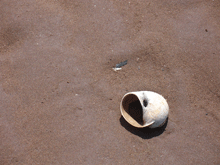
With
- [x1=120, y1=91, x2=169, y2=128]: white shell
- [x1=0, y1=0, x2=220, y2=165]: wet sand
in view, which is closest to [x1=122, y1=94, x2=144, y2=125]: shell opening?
[x1=120, y1=91, x2=169, y2=128]: white shell

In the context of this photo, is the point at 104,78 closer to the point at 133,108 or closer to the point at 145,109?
the point at 133,108

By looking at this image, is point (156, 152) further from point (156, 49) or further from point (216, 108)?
point (156, 49)

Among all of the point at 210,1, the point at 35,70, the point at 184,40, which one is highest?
the point at 210,1

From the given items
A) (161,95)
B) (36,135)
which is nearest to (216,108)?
(161,95)

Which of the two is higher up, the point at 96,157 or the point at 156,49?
the point at 156,49

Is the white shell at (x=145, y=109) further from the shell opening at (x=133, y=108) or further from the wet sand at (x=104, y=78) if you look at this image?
the wet sand at (x=104, y=78)

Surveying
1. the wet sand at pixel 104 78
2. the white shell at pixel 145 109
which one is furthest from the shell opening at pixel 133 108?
the wet sand at pixel 104 78

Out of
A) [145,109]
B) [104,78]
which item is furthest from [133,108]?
[104,78]

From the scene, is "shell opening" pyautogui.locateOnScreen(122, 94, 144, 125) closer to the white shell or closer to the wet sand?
the white shell
